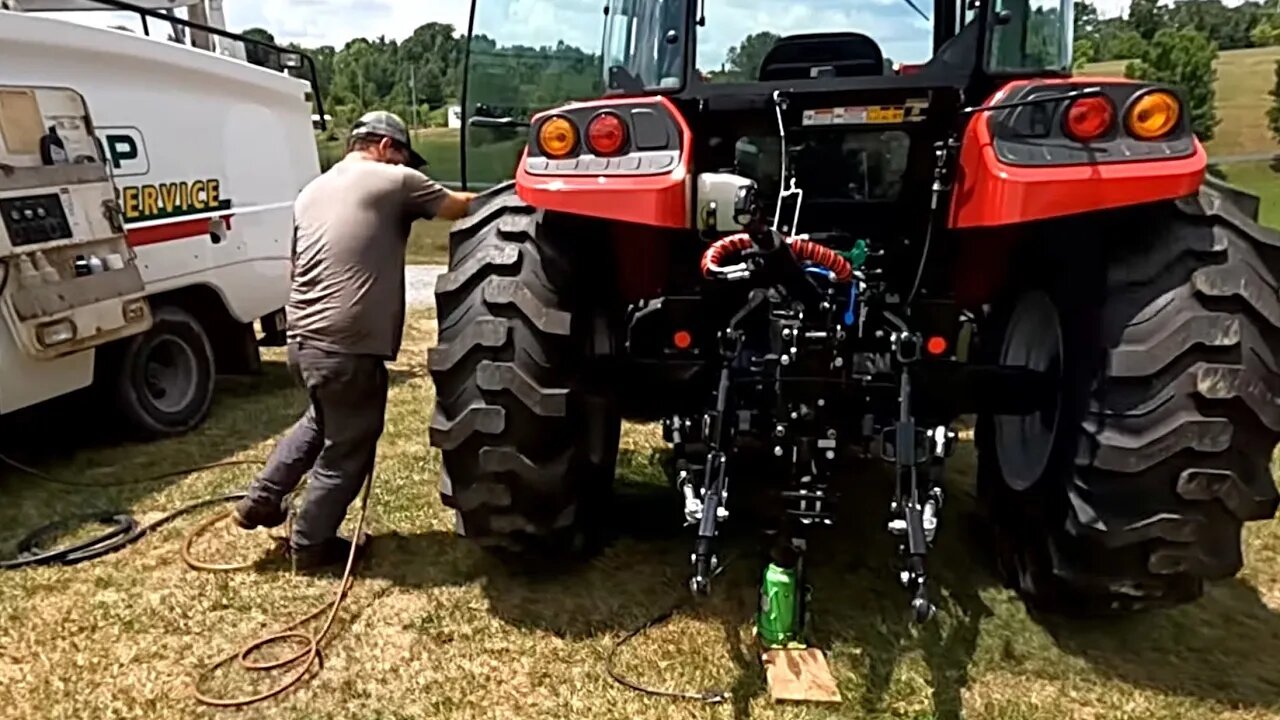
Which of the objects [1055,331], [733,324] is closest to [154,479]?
[733,324]

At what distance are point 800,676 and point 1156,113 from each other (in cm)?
171

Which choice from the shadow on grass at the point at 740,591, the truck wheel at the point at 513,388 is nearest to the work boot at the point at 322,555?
the shadow on grass at the point at 740,591

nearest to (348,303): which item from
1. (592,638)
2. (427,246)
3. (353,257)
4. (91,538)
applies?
(353,257)

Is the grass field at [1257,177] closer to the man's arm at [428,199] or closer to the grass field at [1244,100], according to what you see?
the grass field at [1244,100]

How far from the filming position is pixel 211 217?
19.0ft

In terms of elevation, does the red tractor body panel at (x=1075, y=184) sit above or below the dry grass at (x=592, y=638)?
above

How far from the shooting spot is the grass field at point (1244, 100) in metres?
33.7

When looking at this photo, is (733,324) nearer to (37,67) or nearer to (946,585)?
(946,585)

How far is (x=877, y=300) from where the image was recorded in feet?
10.1

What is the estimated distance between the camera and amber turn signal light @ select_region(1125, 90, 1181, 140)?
269cm

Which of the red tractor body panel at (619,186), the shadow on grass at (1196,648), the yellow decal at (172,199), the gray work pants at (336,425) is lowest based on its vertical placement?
the shadow on grass at (1196,648)

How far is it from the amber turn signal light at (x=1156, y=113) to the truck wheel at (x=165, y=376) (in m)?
4.54

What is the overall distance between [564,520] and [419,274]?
8784 millimetres

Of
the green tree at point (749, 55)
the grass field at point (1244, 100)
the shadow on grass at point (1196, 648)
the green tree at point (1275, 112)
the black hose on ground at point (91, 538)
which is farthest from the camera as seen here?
the green tree at point (1275, 112)
